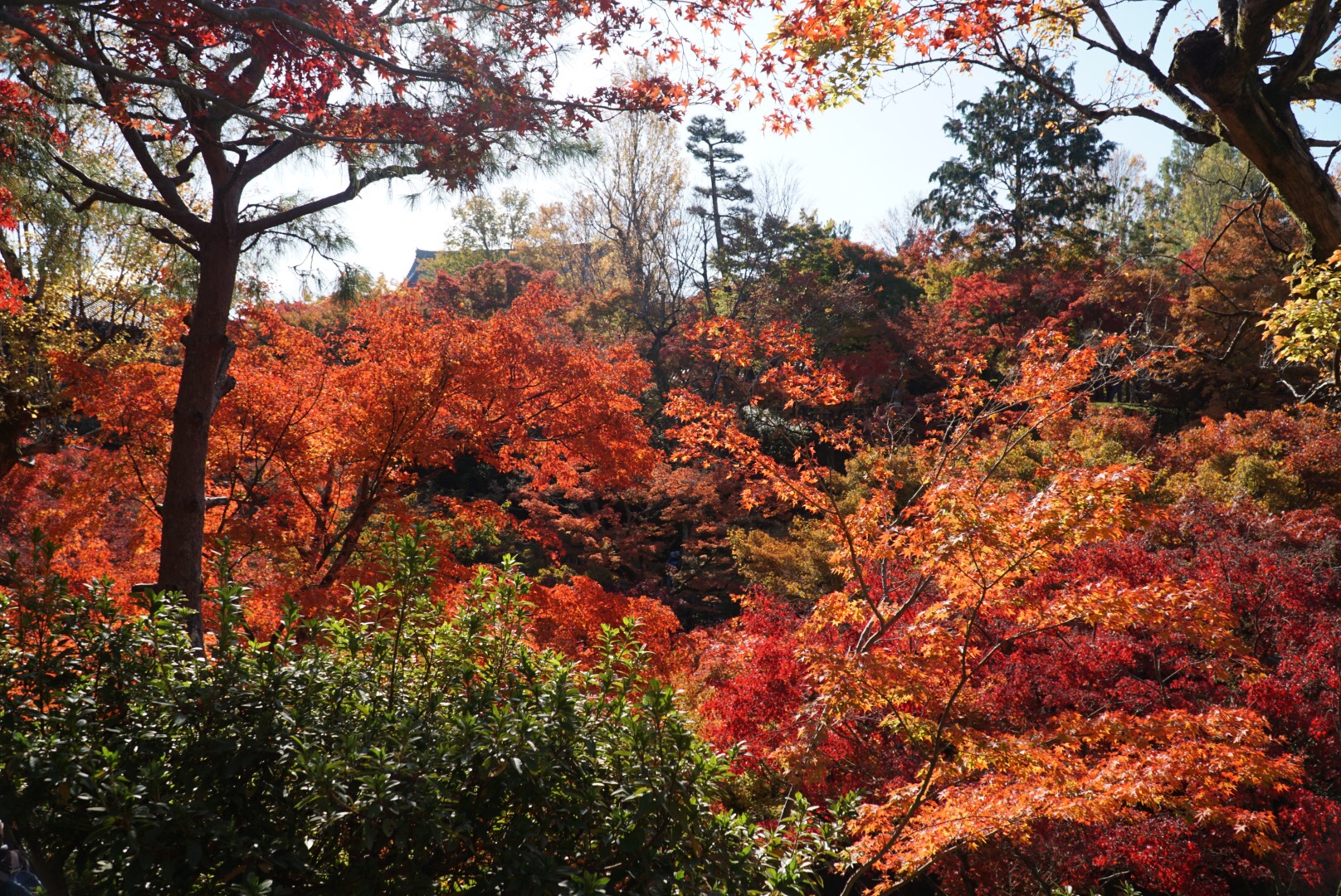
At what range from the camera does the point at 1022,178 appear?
19797mm

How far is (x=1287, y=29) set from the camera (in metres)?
5.17

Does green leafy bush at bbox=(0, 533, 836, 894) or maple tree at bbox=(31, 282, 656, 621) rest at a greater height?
maple tree at bbox=(31, 282, 656, 621)

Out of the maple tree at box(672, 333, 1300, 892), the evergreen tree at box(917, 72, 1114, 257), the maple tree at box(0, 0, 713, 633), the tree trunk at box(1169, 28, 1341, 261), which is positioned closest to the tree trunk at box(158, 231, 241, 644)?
the maple tree at box(0, 0, 713, 633)

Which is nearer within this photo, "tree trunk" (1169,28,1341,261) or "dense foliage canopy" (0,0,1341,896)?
"dense foliage canopy" (0,0,1341,896)

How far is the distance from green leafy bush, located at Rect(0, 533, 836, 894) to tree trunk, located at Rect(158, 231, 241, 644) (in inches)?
117

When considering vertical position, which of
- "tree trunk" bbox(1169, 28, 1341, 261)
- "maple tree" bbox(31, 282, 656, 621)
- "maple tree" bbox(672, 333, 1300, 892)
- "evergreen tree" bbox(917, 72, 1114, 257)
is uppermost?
"evergreen tree" bbox(917, 72, 1114, 257)

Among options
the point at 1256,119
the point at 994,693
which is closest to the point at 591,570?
the point at 994,693

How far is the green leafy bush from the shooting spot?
2.00 metres

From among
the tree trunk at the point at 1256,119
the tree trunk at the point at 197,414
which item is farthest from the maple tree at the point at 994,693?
the tree trunk at the point at 197,414

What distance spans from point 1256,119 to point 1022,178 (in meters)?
17.5

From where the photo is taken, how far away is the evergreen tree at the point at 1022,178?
19.3m

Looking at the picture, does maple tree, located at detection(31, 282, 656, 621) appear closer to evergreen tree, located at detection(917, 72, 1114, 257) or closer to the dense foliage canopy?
the dense foliage canopy

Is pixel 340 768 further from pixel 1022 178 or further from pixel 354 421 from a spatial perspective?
pixel 1022 178

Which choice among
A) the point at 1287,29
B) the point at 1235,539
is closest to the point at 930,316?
the point at 1235,539
